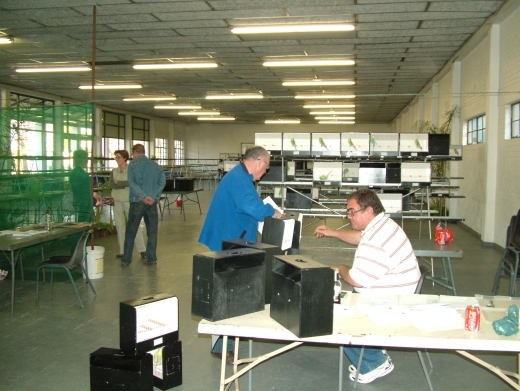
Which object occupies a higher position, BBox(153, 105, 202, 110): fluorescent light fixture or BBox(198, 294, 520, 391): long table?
BBox(153, 105, 202, 110): fluorescent light fixture

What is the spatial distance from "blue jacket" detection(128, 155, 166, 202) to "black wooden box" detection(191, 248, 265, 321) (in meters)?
4.39

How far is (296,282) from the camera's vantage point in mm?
2143

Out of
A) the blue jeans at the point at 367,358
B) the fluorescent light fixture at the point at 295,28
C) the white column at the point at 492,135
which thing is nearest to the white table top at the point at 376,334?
the blue jeans at the point at 367,358

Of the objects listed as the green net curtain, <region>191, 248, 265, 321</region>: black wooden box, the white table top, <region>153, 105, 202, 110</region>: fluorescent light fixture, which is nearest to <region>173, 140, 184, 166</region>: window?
<region>153, 105, 202, 110</region>: fluorescent light fixture

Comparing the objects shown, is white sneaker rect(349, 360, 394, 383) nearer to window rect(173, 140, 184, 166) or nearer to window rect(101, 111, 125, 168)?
window rect(101, 111, 125, 168)

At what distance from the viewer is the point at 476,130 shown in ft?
32.4

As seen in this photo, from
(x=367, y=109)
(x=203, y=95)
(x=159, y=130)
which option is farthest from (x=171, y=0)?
(x=159, y=130)

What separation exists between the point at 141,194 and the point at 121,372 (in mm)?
3974

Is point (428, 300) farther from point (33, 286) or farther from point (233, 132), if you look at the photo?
point (233, 132)

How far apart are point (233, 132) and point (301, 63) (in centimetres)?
1789

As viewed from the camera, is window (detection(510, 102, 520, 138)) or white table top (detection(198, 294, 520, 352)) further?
window (detection(510, 102, 520, 138))

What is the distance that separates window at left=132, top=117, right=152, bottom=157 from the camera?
2338cm

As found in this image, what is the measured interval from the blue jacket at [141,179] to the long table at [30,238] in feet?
3.70

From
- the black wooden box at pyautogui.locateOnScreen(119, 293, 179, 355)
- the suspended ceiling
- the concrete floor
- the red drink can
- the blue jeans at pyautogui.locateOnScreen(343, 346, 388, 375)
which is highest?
the suspended ceiling
